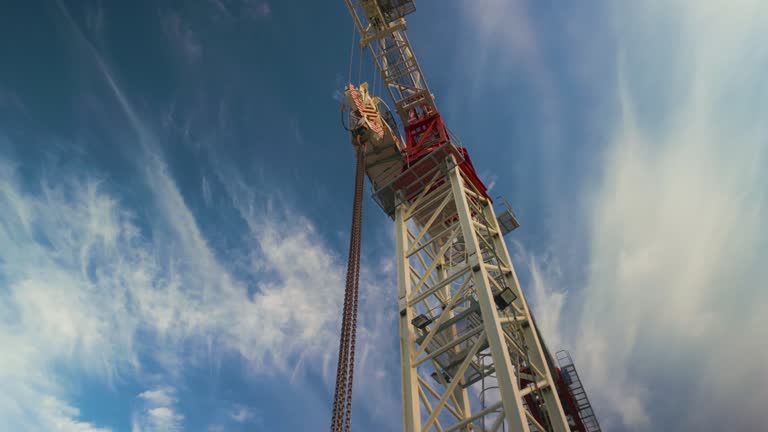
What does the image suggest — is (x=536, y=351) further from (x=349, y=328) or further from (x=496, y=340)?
(x=349, y=328)

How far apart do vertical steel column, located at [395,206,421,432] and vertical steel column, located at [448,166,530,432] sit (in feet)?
8.28

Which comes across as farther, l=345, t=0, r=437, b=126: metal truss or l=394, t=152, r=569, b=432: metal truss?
l=345, t=0, r=437, b=126: metal truss

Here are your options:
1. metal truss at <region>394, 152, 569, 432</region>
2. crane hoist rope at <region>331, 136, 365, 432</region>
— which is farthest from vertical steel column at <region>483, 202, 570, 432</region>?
crane hoist rope at <region>331, 136, 365, 432</region>

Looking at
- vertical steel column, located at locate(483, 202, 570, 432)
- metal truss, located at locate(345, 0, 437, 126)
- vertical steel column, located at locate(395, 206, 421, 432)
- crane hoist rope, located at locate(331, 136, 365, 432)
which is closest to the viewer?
crane hoist rope, located at locate(331, 136, 365, 432)

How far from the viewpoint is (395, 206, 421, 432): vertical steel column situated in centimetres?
1107

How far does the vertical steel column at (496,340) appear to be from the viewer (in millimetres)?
9133

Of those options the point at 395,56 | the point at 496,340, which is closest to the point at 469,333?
the point at 496,340

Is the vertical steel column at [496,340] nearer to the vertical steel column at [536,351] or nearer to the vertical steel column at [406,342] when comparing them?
the vertical steel column at [536,351]

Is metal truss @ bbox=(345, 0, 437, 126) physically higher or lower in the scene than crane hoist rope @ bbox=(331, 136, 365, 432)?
higher

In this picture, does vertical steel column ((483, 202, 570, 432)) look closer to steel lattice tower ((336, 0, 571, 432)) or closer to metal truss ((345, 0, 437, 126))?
steel lattice tower ((336, 0, 571, 432))

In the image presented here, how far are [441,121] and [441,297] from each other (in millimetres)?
8757

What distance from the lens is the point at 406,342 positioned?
41.8 feet

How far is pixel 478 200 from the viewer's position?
17.3 metres

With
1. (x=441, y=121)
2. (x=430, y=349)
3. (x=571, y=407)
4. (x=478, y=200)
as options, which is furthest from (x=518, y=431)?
(x=441, y=121)
